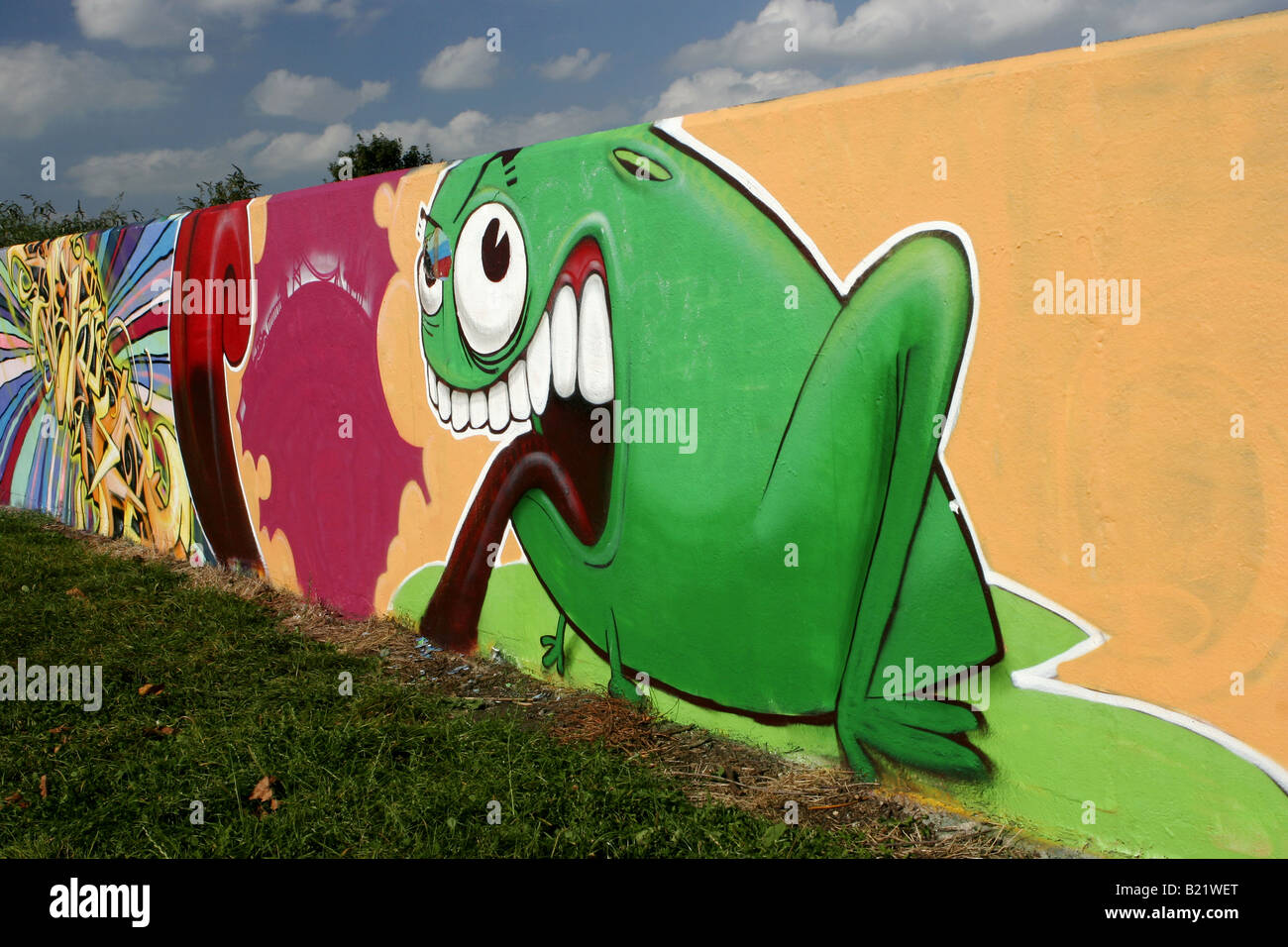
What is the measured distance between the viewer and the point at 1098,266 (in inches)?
108

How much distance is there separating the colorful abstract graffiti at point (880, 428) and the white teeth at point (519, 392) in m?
0.03

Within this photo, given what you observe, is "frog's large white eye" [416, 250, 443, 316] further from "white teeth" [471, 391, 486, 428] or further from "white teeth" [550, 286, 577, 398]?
"white teeth" [550, 286, 577, 398]

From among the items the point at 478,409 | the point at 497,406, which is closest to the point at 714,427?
the point at 497,406

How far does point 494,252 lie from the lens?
461 centimetres

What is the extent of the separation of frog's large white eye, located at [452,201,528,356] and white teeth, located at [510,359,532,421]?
0.53ft

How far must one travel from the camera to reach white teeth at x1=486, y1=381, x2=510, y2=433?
4613 millimetres

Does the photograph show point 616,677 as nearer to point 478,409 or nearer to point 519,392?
point 519,392

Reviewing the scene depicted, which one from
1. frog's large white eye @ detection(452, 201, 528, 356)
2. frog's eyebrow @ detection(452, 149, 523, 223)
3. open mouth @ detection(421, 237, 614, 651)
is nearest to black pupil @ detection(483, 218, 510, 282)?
frog's large white eye @ detection(452, 201, 528, 356)

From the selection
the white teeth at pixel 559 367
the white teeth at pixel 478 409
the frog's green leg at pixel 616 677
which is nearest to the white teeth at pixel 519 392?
the white teeth at pixel 559 367

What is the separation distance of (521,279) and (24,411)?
7382 millimetres

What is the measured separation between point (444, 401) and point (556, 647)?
1409 mm

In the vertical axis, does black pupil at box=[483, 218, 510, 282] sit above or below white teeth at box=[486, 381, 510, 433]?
above
